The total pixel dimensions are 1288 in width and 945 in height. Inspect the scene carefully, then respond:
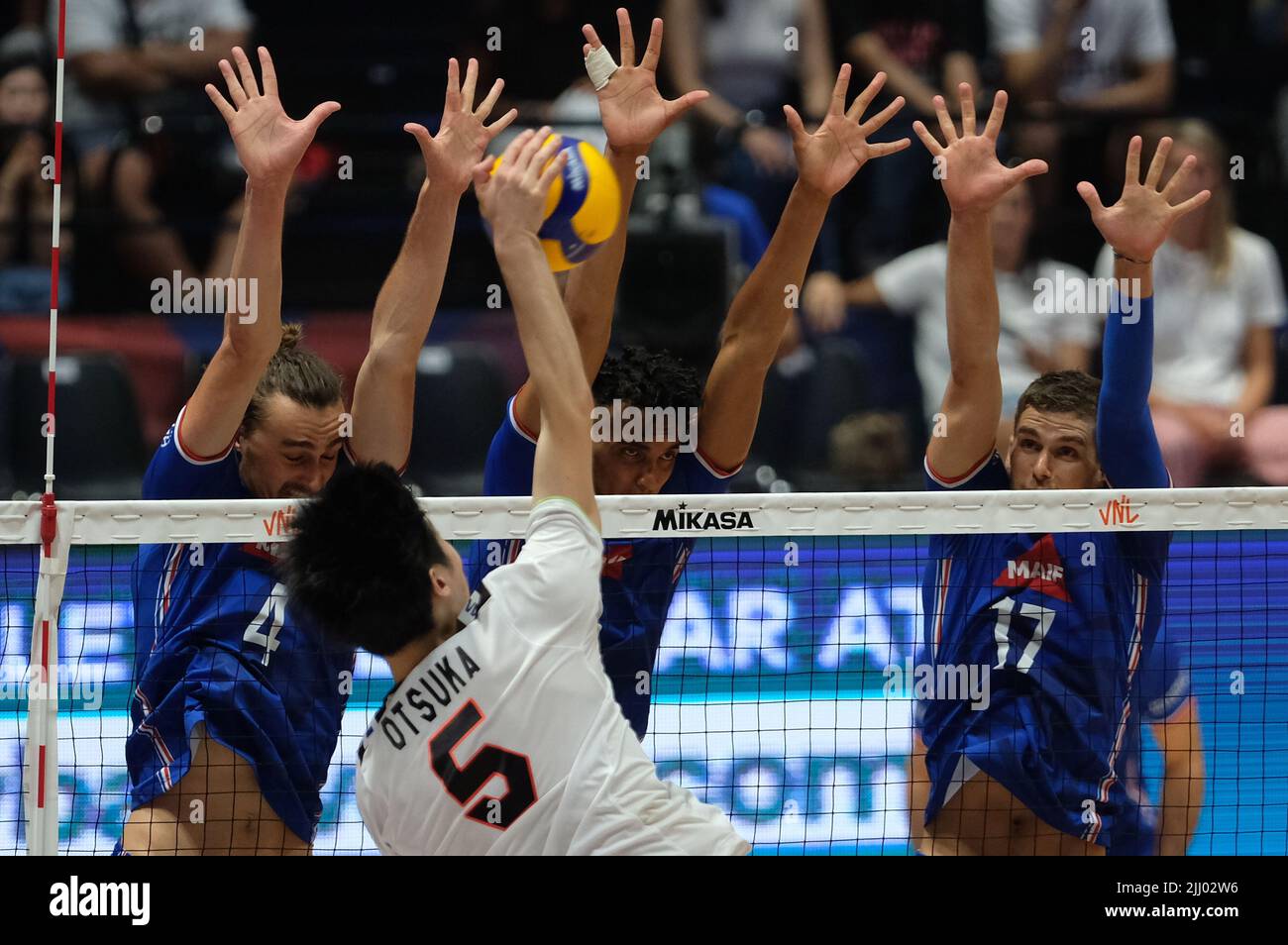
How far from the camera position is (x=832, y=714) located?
250 inches

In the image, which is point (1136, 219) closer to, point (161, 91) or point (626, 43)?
point (626, 43)

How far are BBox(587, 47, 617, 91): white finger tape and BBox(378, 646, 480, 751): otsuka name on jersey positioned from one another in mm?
1945

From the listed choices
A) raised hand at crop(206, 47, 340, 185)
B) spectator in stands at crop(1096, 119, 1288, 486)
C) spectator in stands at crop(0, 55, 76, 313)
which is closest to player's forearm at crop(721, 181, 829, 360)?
raised hand at crop(206, 47, 340, 185)

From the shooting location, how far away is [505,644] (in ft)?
10.5

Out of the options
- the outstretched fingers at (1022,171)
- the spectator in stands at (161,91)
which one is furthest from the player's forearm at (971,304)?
the spectator in stands at (161,91)

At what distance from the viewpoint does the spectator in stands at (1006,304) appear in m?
8.52

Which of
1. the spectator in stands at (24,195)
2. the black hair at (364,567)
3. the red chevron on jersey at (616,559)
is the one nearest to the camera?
the black hair at (364,567)

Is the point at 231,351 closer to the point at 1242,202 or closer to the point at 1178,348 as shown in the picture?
the point at 1178,348

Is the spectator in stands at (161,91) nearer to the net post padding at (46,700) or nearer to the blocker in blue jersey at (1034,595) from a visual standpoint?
the net post padding at (46,700)

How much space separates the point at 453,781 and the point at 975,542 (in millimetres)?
1890

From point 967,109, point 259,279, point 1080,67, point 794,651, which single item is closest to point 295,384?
point 259,279

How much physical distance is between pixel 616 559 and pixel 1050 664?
1.22m

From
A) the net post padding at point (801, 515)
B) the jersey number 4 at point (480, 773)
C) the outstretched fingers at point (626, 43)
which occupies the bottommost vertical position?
the jersey number 4 at point (480, 773)
